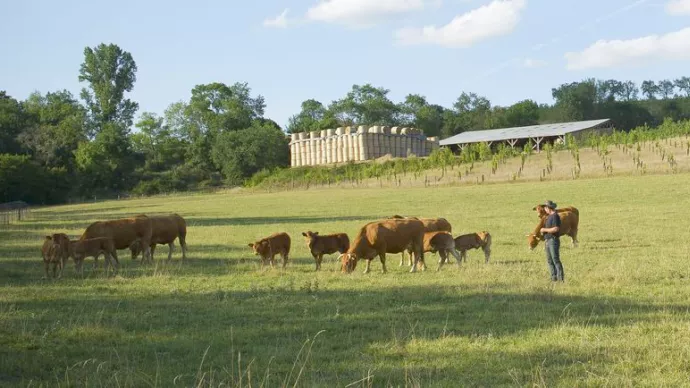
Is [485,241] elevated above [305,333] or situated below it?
above

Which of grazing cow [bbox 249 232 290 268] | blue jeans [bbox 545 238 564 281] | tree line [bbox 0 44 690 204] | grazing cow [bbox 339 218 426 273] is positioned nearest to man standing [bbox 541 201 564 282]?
blue jeans [bbox 545 238 564 281]

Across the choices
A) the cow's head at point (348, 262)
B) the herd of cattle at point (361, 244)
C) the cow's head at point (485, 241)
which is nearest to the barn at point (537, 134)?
the cow's head at point (485, 241)

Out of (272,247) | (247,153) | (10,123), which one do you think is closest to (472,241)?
(272,247)

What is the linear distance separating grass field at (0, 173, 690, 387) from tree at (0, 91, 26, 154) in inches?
3165

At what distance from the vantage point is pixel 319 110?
156250 mm

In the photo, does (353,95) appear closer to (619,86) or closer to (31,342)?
(619,86)

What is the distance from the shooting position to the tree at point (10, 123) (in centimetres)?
9484

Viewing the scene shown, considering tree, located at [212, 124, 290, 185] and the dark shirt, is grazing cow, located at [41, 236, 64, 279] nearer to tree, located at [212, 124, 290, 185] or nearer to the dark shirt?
the dark shirt

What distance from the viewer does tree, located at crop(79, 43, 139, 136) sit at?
12706 centimetres

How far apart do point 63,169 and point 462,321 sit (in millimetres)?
88520

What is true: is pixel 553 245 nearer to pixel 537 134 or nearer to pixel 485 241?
pixel 485 241

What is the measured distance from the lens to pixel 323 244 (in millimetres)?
18766

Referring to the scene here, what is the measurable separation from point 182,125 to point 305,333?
5054 inches

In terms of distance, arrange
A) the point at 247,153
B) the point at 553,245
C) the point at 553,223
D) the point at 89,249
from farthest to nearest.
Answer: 1. the point at 247,153
2. the point at 89,249
3. the point at 553,223
4. the point at 553,245
